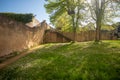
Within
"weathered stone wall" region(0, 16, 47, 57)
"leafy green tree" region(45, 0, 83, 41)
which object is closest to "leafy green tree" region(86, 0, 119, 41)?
"leafy green tree" region(45, 0, 83, 41)

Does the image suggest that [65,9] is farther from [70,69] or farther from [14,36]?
[70,69]

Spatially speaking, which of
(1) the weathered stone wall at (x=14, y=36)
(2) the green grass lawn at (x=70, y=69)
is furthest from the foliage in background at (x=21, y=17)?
(2) the green grass lawn at (x=70, y=69)

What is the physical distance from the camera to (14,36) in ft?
53.4

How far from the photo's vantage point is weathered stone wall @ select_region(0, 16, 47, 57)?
1447 centimetres

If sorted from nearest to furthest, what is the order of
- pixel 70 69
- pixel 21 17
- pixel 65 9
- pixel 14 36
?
1. pixel 70 69
2. pixel 14 36
3. pixel 65 9
4. pixel 21 17

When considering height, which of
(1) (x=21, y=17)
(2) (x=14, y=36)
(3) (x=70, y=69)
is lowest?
(3) (x=70, y=69)

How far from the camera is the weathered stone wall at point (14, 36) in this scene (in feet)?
47.5

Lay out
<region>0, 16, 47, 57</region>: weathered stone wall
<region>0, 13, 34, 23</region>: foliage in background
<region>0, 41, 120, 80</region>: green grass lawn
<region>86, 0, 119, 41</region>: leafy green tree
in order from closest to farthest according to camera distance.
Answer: <region>0, 41, 120, 80</region>: green grass lawn
<region>0, 16, 47, 57</region>: weathered stone wall
<region>86, 0, 119, 41</region>: leafy green tree
<region>0, 13, 34, 23</region>: foliage in background

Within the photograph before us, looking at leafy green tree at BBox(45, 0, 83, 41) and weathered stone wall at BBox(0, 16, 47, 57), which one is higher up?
leafy green tree at BBox(45, 0, 83, 41)

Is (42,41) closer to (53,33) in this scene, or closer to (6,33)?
(53,33)

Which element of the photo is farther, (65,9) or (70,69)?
(65,9)

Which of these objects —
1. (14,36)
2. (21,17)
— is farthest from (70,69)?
(21,17)

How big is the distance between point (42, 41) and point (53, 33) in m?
2.78

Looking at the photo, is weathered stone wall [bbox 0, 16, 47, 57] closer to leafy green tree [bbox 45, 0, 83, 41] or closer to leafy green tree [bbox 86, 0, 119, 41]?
leafy green tree [bbox 45, 0, 83, 41]
